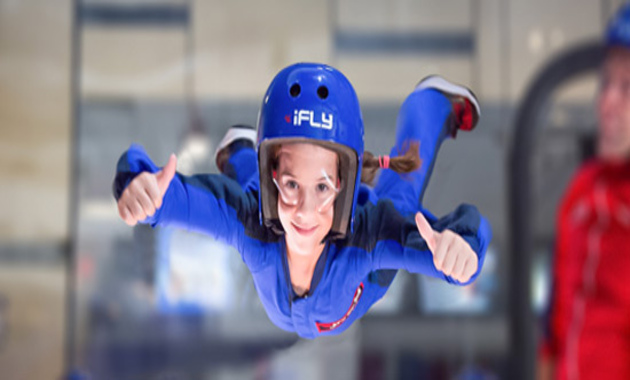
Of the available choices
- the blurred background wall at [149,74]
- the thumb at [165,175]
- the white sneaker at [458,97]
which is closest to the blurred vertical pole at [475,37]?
the blurred background wall at [149,74]

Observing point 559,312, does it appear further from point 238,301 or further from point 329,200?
point 329,200

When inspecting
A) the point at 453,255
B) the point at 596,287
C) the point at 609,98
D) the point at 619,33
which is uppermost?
the point at 619,33

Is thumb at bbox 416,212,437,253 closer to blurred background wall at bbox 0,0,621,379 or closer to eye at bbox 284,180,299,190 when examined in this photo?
eye at bbox 284,180,299,190

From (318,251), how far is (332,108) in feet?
0.29

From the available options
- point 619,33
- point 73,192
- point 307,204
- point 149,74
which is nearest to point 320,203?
point 307,204

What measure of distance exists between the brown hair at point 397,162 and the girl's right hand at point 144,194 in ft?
0.33

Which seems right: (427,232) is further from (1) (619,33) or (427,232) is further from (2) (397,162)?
(1) (619,33)

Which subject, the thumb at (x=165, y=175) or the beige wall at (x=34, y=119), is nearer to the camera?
the thumb at (x=165, y=175)

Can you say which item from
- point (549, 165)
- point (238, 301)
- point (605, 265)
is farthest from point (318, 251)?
point (549, 165)

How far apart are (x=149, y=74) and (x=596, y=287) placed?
0.97 m

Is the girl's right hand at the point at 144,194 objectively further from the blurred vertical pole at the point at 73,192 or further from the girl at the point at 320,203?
the blurred vertical pole at the point at 73,192

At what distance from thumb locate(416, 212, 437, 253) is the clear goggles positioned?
44mm

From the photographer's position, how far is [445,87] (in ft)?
1.29

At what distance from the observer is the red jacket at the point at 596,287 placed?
1243 millimetres
